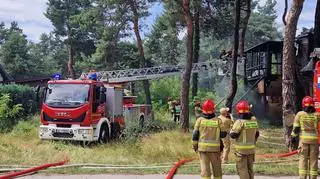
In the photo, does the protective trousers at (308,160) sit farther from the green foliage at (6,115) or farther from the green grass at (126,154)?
A: the green foliage at (6,115)

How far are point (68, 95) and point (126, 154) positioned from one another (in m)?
3.72

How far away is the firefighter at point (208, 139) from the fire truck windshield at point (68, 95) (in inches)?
323

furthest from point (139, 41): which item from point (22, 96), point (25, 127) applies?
point (25, 127)

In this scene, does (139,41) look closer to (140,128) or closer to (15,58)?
(140,128)

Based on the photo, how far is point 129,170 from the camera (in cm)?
1095

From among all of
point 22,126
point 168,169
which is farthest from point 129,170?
point 22,126

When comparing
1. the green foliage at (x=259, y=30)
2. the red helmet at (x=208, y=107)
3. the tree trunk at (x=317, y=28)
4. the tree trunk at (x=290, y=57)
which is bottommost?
the red helmet at (x=208, y=107)

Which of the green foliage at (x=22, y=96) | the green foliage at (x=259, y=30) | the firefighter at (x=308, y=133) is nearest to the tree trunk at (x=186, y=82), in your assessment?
the green foliage at (x=22, y=96)

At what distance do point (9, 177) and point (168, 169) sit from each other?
349cm

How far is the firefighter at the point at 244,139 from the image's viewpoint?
8.45 meters

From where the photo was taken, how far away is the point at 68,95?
1617cm

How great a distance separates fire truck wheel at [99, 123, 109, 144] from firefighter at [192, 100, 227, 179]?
851cm

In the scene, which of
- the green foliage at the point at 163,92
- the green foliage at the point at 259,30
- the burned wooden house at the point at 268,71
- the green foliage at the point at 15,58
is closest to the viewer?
the burned wooden house at the point at 268,71

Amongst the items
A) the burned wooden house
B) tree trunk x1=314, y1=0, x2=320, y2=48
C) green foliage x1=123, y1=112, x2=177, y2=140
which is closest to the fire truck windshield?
green foliage x1=123, y1=112, x2=177, y2=140
